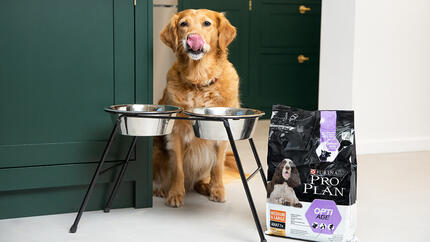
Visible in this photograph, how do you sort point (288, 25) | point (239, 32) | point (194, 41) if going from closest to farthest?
point (194, 41), point (239, 32), point (288, 25)

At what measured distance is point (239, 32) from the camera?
16.3 ft

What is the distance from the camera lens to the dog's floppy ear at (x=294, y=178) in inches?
69.2

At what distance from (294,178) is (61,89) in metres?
0.97

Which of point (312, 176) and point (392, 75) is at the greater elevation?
point (392, 75)

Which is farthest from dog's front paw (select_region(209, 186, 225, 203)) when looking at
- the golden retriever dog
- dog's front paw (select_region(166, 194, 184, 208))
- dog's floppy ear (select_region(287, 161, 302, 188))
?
dog's floppy ear (select_region(287, 161, 302, 188))

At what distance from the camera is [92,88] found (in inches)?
80.5

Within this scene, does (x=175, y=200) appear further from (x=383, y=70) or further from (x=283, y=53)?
(x=283, y=53)

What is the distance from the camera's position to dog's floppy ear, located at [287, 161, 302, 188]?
1.76m

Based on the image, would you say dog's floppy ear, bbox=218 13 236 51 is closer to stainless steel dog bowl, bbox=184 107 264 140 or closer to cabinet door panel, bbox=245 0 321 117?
stainless steel dog bowl, bbox=184 107 264 140

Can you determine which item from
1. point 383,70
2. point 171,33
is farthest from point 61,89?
point 383,70

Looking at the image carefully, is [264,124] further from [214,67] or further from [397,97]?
[214,67]

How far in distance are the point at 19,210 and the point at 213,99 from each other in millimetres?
925

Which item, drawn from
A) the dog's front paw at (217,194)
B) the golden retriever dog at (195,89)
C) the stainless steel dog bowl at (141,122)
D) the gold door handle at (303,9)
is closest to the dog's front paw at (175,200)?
the golden retriever dog at (195,89)

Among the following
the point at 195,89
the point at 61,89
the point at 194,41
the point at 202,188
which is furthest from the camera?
the point at 202,188
